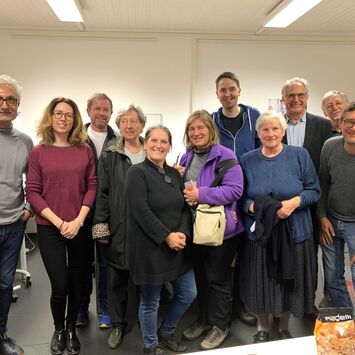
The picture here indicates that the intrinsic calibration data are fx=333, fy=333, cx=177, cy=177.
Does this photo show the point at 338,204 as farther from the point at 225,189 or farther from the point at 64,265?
the point at 64,265

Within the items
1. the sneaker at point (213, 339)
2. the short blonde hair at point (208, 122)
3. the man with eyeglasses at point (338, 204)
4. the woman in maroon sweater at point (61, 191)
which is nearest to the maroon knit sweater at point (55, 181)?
the woman in maroon sweater at point (61, 191)

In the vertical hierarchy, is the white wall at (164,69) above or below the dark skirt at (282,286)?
above

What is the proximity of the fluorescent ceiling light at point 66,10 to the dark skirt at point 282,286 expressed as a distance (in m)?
3.23

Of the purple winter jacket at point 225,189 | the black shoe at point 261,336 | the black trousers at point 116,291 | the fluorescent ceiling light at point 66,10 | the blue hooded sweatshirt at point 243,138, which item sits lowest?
the black shoe at point 261,336

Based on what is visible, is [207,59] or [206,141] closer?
[206,141]

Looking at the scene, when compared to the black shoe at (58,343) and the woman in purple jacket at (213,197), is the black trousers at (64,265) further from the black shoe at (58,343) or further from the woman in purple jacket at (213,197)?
the woman in purple jacket at (213,197)

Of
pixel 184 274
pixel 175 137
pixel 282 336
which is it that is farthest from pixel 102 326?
pixel 175 137

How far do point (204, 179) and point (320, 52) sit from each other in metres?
4.19

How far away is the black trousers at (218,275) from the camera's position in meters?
2.10

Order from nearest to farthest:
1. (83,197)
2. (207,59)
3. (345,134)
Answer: (345,134) < (83,197) < (207,59)

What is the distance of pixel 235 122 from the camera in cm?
253

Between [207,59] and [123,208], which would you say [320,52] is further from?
[123,208]

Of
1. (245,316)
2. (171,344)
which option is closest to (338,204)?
(245,316)

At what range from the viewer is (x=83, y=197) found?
2.11 meters
